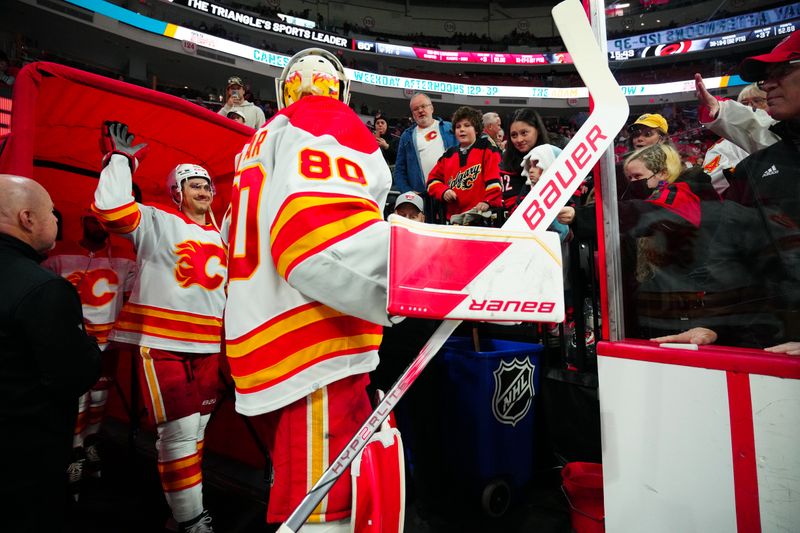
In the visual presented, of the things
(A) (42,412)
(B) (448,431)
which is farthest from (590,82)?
(A) (42,412)

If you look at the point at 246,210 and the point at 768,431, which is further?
the point at 246,210

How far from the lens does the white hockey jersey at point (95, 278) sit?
3.07m

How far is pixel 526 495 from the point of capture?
7.50 feet

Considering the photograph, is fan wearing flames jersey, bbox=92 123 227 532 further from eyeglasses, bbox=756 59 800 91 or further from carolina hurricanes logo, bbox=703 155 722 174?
eyeglasses, bbox=756 59 800 91

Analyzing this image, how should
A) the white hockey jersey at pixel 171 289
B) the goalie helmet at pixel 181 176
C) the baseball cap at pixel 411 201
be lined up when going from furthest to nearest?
the baseball cap at pixel 411 201 < the goalie helmet at pixel 181 176 < the white hockey jersey at pixel 171 289

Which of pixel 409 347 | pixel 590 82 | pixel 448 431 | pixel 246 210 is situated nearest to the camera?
pixel 590 82

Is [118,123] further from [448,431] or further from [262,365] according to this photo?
[448,431]

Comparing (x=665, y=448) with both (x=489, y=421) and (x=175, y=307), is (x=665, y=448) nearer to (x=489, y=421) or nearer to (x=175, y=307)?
(x=489, y=421)

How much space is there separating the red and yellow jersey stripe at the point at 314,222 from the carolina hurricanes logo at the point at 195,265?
186cm

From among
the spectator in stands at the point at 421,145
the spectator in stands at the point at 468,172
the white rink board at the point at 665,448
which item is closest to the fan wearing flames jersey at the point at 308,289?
the white rink board at the point at 665,448

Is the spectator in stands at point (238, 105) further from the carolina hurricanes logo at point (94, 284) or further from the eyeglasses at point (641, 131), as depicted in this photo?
the eyeglasses at point (641, 131)

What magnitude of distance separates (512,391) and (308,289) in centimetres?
158

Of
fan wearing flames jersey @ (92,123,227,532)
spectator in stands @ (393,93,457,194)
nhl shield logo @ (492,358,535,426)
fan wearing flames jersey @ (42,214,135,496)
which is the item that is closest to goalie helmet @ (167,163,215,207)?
fan wearing flames jersey @ (92,123,227,532)

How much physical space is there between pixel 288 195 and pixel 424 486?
6.22 feet
